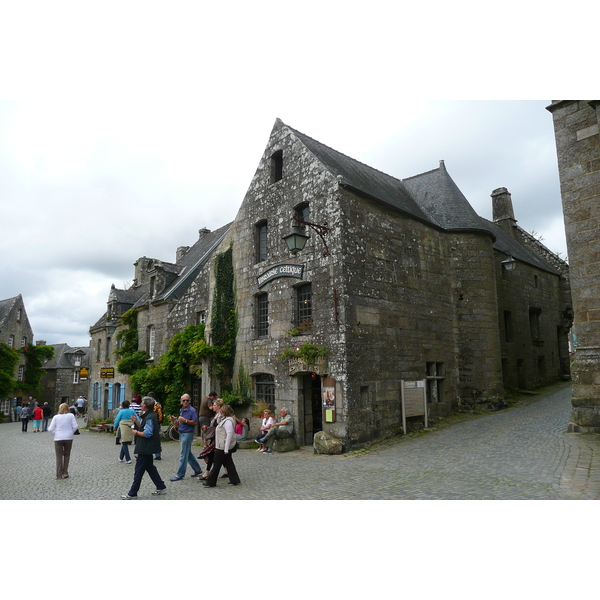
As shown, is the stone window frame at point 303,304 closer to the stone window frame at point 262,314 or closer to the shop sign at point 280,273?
the shop sign at point 280,273

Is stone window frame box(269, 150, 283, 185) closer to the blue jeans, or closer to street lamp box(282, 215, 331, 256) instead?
street lamp box(282, 215, 331, 256)

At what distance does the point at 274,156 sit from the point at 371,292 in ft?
19.5

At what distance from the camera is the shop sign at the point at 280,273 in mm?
13211

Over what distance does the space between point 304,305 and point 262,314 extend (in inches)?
80.9

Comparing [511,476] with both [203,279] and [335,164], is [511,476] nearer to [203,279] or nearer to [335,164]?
[335,164]

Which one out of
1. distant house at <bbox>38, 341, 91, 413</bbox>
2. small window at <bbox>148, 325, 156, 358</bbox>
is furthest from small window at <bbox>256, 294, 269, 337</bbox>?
distant house at <bbox>38, 341, 91, 413</bbox>

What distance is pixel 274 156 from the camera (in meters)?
15.4

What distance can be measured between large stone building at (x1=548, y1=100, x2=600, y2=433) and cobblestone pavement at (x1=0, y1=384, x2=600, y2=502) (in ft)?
3.02

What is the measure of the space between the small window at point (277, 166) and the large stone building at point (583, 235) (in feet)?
26.1

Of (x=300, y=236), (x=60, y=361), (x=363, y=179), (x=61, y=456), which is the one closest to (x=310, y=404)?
(x=300, y=236)

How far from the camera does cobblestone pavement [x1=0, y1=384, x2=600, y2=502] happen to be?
23.0 ft

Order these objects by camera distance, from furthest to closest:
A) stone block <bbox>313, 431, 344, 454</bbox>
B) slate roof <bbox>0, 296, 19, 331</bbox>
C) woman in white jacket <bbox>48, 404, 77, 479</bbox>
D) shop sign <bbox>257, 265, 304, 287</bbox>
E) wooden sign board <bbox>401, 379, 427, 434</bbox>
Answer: slate roof <bbox>0, 296, 19, 331</bbox> < shop sign <bbox>257, 265, 304, 287</bbox> < wooden sign board <bbox>401, 379, 427, 434</bbox> < stone block <bbox>313, 431, 344, 454</bbox> < woman in white jacket <bbox>48, 404, 77, 479</bbox>

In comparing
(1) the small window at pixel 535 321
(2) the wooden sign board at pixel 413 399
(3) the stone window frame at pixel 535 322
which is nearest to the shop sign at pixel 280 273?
(2) the wooden sign board at pixel 413 399

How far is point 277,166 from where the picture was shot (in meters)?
15.4
